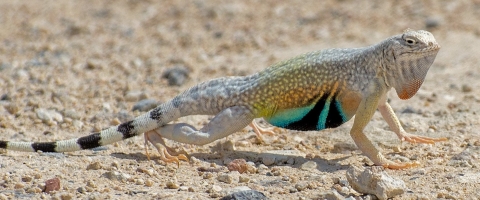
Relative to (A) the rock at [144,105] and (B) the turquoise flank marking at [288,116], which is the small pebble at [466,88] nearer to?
(B) the turquoise flank marking at [288,116]

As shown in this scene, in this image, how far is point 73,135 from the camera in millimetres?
8852

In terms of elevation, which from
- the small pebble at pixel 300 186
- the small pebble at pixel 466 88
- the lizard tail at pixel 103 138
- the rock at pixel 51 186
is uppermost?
the small pebble at pixel 466 88

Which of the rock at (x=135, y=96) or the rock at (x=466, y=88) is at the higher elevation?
the rock at (x=135, y=96)

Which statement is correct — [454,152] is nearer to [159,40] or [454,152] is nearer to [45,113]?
[45,113]

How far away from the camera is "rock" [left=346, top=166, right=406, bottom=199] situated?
6613 millimetres

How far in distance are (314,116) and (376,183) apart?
133cm

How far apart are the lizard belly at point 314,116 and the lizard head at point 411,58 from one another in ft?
1.89

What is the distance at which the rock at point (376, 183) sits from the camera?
661 centimetres

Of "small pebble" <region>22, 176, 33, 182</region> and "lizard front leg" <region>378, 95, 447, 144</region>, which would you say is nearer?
"small pebble" <region>22, 176, 33, 182</region>

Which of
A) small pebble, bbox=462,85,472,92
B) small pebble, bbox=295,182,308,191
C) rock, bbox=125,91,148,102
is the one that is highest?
rock, bbox=125,91,148,102

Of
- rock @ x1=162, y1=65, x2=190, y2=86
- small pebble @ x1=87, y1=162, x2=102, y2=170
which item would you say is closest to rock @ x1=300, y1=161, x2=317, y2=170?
small pebble @ x1=87, y1=162, x2=102, y2=170

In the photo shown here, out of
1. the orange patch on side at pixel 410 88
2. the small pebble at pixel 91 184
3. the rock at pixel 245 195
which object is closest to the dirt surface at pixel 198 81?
the small pebble at pixel 91 184

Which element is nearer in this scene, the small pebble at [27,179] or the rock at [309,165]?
the small pebble at [27,179]

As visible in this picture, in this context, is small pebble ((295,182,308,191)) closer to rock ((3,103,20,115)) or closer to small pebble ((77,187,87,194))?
small pebble ((77,187,87,194))
